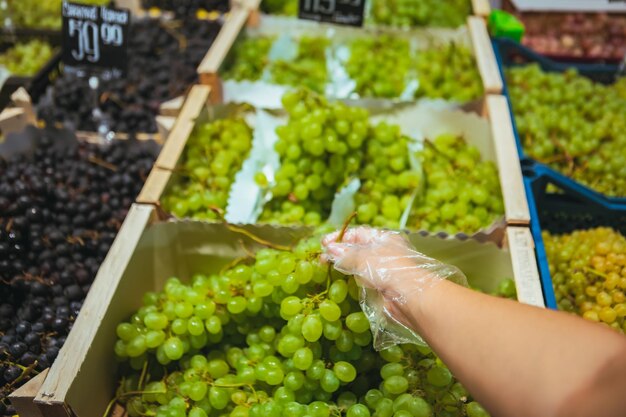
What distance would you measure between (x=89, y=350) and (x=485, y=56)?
195cm

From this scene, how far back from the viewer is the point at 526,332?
0.77 m

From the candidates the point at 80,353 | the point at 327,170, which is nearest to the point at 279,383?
the point at 80,353

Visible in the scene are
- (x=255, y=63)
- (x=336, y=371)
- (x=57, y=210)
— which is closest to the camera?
(x=336, y=371)

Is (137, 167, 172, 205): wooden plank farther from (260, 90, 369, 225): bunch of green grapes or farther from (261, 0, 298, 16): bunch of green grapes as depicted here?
(261, 0, 298, 16): bunch of green grapes

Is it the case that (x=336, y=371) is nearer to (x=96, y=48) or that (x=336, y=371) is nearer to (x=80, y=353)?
(x=80, y=353)

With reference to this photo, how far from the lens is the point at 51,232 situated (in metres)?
1.65

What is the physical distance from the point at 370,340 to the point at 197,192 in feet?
2.84

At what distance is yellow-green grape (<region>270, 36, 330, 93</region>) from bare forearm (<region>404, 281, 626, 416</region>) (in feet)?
5.37

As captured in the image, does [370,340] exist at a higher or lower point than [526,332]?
lower

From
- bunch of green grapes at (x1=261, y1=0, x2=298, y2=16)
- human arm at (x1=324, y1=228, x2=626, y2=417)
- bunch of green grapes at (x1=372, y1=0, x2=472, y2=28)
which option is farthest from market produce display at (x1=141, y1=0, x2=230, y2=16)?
human arm at (x1=324, y1=228, x2=626, y2=417)

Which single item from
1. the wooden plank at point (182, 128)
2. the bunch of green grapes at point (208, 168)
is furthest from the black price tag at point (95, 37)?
the bunch of green grapes at point (208, 168)

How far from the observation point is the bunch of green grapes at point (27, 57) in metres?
2.68

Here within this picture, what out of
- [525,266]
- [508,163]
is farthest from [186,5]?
[525,266]

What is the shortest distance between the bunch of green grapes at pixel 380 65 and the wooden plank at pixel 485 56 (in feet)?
1.01
